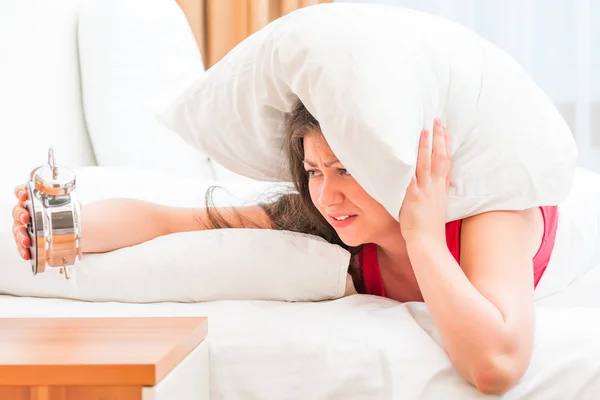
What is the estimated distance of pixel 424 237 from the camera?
3.31 ft

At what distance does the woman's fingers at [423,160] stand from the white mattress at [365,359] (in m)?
0.19

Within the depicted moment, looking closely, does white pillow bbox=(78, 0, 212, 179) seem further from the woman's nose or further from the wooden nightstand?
the wooden nightstand

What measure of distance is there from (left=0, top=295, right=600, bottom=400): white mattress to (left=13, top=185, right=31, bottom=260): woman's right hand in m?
0.27

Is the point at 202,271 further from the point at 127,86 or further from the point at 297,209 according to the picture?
the point at 127,86

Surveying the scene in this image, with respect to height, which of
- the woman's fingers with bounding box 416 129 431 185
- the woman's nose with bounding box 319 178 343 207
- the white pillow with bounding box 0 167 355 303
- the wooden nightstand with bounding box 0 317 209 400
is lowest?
the white pillow with bounding box 0 167 355 303

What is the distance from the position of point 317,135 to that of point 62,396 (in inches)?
20.9

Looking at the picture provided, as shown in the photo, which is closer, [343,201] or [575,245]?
[343,201]

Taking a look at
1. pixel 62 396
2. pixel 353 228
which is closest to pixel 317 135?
pixel 353 228

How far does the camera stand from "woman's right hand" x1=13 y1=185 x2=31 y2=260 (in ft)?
3.37

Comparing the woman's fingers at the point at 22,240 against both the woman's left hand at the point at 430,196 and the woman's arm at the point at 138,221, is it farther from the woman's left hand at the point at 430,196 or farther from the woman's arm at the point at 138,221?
the woman's left hand at the point at 430,196

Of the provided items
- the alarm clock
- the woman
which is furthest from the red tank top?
the alarm clock

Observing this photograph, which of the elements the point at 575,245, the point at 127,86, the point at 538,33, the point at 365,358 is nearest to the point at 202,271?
the point at 365,358

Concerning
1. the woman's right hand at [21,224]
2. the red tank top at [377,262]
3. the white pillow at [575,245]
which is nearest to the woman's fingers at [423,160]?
the red tank top at [377,262]

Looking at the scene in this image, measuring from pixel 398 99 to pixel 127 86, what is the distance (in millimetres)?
1219
